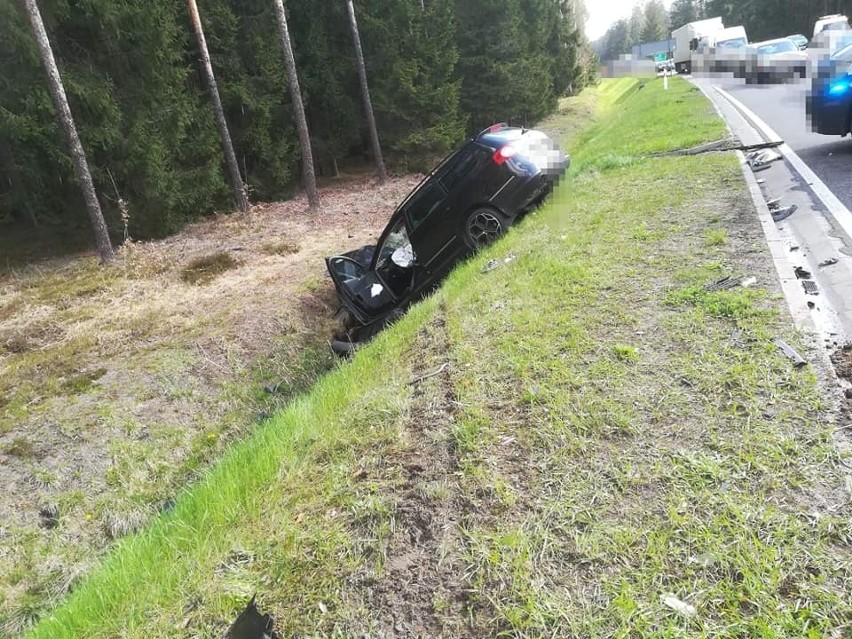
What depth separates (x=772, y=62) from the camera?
→ 18750mm

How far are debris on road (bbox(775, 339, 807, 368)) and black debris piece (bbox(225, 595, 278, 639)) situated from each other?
→ 2.97 m

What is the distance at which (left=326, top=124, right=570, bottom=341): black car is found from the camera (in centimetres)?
746

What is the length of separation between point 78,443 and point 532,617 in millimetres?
5478

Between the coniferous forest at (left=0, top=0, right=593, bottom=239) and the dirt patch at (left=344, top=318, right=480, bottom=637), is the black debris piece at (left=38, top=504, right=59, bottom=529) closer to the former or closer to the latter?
the dirt patch at (left=344, top=318, right=480, bottom=637)

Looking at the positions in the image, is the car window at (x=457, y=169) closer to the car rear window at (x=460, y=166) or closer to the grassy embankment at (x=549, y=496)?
the car rear window at (x=460, y=166)

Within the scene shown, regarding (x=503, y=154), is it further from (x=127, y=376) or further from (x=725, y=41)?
(x=725, y=41)

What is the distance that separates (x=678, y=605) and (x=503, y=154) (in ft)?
21.3

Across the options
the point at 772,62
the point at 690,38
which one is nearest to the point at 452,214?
the point at 772,62

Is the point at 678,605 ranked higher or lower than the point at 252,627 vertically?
higher

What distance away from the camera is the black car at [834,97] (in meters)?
6.94

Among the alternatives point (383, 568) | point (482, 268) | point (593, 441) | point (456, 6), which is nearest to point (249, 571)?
point (383, 568)

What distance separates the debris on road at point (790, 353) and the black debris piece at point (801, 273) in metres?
1.07

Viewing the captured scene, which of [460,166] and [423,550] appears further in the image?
[460,166]

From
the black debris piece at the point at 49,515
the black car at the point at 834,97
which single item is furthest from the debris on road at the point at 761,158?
the black debris piece at the point at 49,515
